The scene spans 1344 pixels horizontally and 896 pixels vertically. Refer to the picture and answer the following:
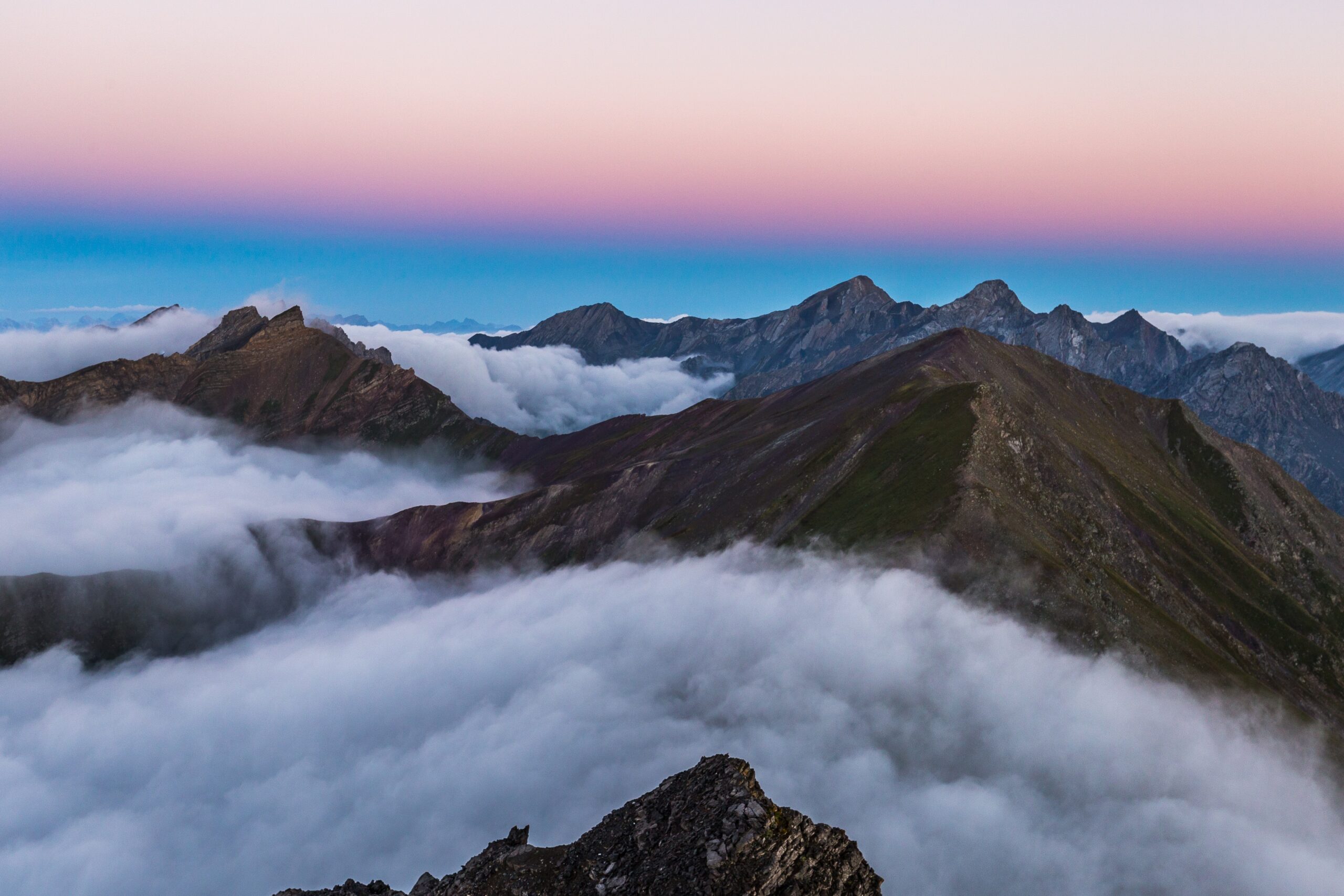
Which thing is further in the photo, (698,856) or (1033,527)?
(1033,527)

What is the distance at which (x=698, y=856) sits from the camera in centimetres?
3975

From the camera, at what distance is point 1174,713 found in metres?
99.2

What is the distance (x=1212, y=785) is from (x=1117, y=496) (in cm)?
8717

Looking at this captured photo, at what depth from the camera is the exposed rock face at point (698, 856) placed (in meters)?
39.0

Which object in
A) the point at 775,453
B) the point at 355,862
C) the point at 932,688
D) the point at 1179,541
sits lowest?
the point at 355,862

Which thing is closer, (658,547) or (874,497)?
(874,497)

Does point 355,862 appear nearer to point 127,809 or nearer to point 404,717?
point 404,717

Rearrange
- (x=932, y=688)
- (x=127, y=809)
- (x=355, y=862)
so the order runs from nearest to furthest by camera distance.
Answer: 1. (x=932, y=688)
2. (x=355, y=862)
3. (x=127, y=809)

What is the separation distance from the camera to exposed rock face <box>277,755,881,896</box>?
3903 cm

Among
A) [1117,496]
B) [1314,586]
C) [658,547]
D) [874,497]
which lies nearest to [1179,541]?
[1117,496]

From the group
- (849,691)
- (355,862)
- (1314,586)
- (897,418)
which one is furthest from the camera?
(1314,586)

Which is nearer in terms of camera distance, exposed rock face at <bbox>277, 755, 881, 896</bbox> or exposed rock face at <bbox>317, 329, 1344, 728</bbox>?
exposed rock face at <bbox>277, 755, 881, 896</bbox>

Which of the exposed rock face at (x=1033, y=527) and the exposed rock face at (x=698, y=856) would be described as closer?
the exposed rock face at (x=698, y=856)

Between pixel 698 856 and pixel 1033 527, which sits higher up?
pixel 1033 527
